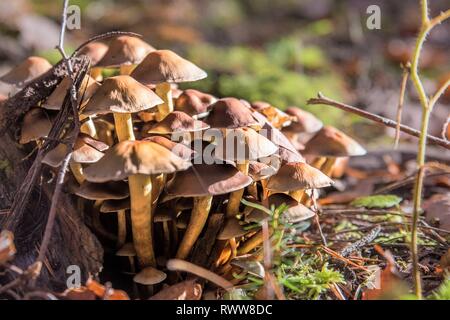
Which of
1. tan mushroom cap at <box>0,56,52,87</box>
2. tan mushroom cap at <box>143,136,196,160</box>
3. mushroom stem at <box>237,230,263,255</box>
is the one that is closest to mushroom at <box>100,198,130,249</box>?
tan mushroom cap at <box>143,136,196,160</box>

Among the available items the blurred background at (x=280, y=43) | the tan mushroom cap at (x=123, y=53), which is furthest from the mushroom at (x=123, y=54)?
the blurred background at (x=280, y=43)

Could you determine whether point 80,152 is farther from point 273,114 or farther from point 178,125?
point 273,114

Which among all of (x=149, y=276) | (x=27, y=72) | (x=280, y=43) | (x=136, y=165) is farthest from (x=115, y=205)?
(x=280, y=43)

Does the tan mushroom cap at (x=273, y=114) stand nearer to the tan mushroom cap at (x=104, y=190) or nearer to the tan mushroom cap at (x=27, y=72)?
the tan mushroom cap at (x=104, y=190)

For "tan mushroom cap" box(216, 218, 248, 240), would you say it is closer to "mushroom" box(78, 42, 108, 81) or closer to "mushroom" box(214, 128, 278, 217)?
"mushroom" box(214, 128, 278, 217)

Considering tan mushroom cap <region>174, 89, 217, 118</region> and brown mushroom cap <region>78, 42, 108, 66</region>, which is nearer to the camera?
tan mushroom cap <region>174, 89, 217, 118</region>
